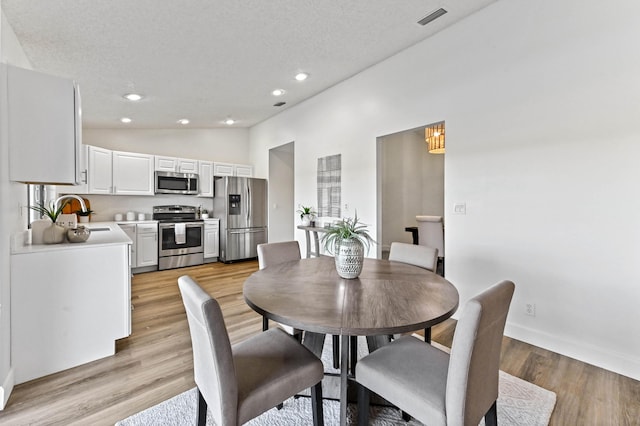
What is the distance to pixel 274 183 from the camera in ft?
20.1

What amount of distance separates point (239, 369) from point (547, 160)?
2666 millimetres

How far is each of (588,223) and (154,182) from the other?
580 cm

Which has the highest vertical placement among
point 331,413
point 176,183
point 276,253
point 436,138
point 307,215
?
point 436,138

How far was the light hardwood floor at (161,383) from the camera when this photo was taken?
5.33 ft

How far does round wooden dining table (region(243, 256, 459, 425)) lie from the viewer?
3.86ft

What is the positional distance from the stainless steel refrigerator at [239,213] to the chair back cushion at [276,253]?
3.46 metres

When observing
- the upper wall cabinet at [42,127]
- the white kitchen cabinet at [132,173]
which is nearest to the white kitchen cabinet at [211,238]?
the white kitchen cabinet at [132,173]

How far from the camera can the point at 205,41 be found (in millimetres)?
2715

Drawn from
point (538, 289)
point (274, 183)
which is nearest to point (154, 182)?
point (274, 183)

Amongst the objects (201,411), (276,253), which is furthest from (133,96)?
(201,411)

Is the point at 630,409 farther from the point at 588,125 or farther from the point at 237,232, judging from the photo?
the point at 237,232

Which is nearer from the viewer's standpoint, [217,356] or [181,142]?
[217,356]

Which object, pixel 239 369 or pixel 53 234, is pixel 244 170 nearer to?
pixel 53 234

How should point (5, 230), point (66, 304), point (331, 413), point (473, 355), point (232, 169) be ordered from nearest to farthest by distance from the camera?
A: point (473, 355), point (331, 413), point (5, 230), point (66, 304), point (232, 169)
